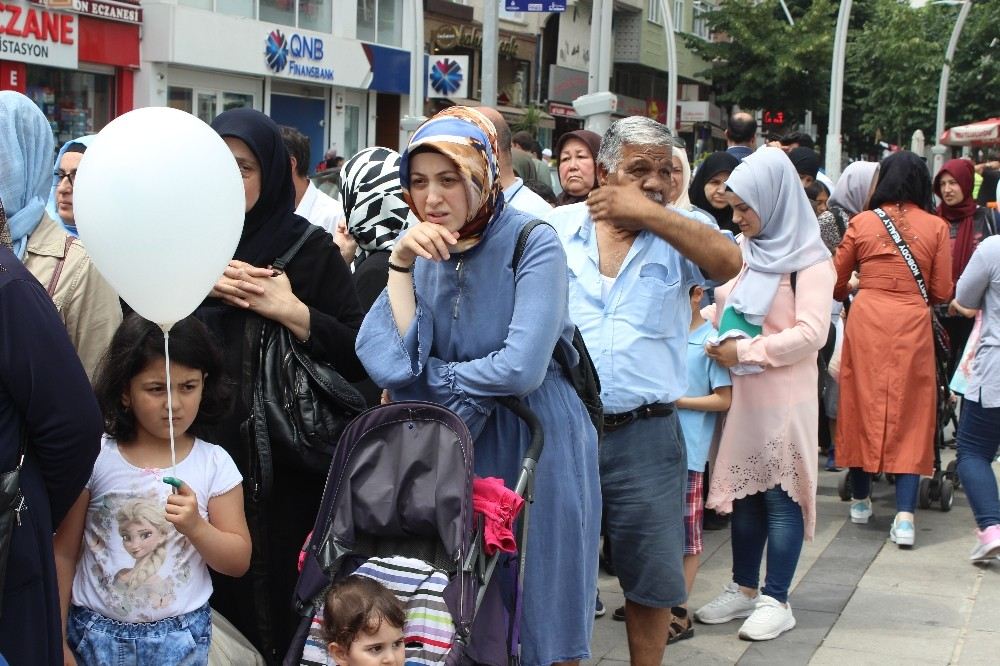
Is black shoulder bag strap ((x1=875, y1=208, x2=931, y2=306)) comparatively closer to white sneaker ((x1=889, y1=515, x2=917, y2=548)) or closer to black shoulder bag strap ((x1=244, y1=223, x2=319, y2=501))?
white sneaker ((x1=889, y1=515, x2=917, y2=548))

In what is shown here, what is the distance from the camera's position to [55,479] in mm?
3199

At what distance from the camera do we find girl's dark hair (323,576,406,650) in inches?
128

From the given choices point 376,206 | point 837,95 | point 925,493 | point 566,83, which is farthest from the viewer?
point 566,83

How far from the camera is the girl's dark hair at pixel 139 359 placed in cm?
A: 363

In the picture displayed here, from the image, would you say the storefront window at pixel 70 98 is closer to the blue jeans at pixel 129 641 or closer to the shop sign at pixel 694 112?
the blue jeans at pixel 129 641

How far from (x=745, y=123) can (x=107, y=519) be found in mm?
8154

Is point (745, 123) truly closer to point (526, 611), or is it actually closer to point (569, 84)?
point (526, 611)

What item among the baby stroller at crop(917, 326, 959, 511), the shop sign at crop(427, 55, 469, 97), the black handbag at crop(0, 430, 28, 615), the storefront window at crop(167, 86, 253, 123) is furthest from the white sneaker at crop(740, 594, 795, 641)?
the storefront window at crop(167, 86, 253, 123)

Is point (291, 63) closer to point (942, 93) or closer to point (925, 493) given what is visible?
point (942, 93)

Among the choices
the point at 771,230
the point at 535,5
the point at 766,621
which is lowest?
the point at 766,621

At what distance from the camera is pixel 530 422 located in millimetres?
3594

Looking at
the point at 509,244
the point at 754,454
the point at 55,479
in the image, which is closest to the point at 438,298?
the point at 509,244

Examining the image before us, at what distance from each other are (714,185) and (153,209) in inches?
201

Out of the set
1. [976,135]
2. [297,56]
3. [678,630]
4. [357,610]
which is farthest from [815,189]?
[976,135]
